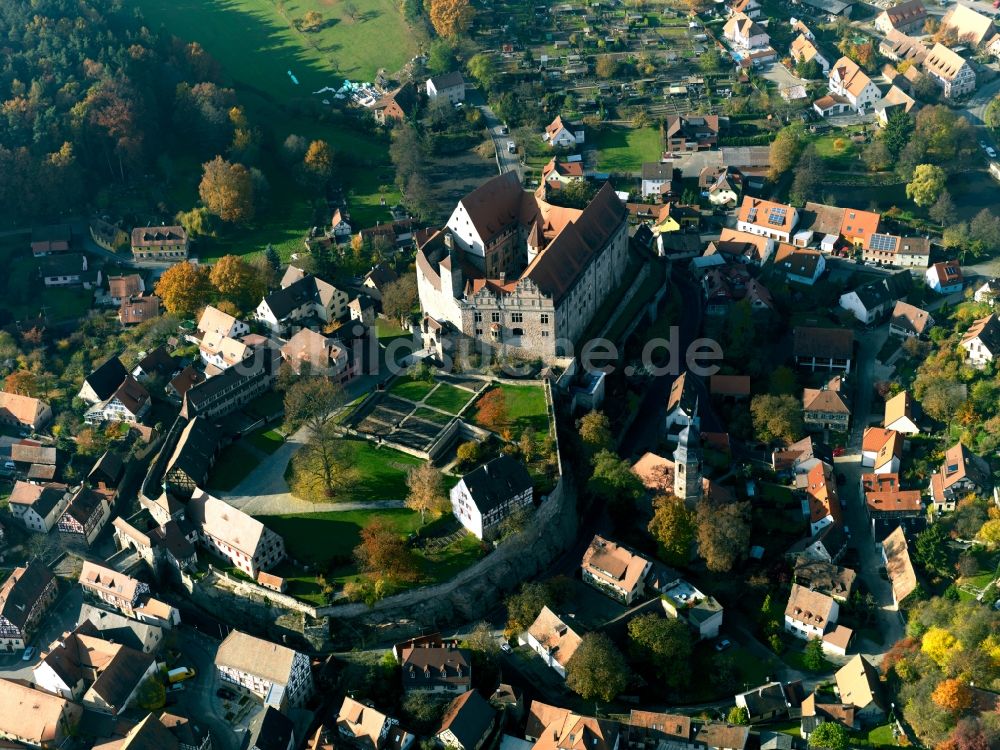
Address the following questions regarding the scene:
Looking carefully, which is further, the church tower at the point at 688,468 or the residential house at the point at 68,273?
the residential house at the point at 68,273

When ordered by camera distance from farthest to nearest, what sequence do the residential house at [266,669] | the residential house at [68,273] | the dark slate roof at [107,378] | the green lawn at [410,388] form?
the residential house at [68,273], the dark slate roof at [107,378], the green lawn at [410,388], the residential house at [266,669]

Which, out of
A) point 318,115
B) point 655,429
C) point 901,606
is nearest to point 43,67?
point 318,115

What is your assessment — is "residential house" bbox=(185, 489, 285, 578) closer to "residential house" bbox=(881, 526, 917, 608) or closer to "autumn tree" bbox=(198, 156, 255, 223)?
"residential house" bbox=(881, 526, 917, 608)

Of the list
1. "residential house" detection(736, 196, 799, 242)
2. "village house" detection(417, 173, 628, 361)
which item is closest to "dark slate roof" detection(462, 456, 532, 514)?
"village house" detection(417, 173, 628, 361)

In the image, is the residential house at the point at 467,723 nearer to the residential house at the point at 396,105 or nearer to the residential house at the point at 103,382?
the residential house at the point at 103,382

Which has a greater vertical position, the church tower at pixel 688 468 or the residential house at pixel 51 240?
the church tower at pixel 688 468

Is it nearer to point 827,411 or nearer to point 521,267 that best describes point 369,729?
point 827,411

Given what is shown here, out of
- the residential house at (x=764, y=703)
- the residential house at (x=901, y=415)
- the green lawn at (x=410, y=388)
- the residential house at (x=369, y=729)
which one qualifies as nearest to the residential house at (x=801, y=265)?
the residential house at (x=901, y=415)

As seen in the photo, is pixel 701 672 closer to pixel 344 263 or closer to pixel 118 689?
pixel 118 689
